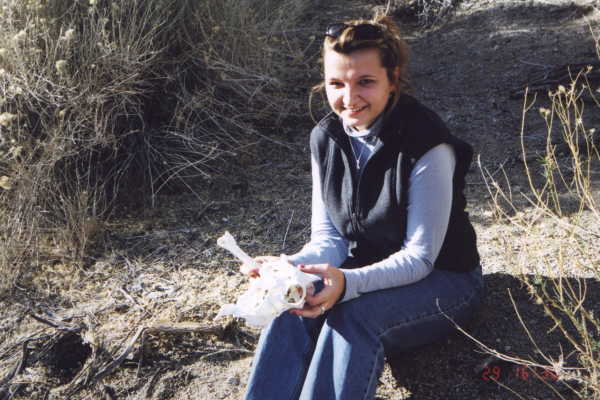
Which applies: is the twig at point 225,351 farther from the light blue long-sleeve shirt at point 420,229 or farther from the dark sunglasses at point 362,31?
the dark sunglasses at point 362,31

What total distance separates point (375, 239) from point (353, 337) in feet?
1.37

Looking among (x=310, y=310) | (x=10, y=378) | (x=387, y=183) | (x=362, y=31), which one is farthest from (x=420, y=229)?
(x=10, y=378)

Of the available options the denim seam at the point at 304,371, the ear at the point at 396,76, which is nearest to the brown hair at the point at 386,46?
the ear at the point at 396,76

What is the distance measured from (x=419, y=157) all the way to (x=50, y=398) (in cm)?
167

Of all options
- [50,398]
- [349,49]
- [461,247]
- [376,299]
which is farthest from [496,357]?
[50,398]

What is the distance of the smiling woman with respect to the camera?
1933mm

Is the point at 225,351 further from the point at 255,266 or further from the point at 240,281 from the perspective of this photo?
the point at 255,266

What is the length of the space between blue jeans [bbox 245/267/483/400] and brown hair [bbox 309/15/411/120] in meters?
0.63

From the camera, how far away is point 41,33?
11.2 feet

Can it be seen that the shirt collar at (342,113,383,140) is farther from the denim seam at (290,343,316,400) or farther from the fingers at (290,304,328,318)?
the denim seam at (290,343,316,400)

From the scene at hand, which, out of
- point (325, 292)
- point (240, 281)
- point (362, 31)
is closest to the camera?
point (325, 292)

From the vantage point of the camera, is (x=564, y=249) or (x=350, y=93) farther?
(x=564, y=249)

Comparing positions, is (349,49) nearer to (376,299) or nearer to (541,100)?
(376,299)

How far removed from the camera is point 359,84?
6.76ft
